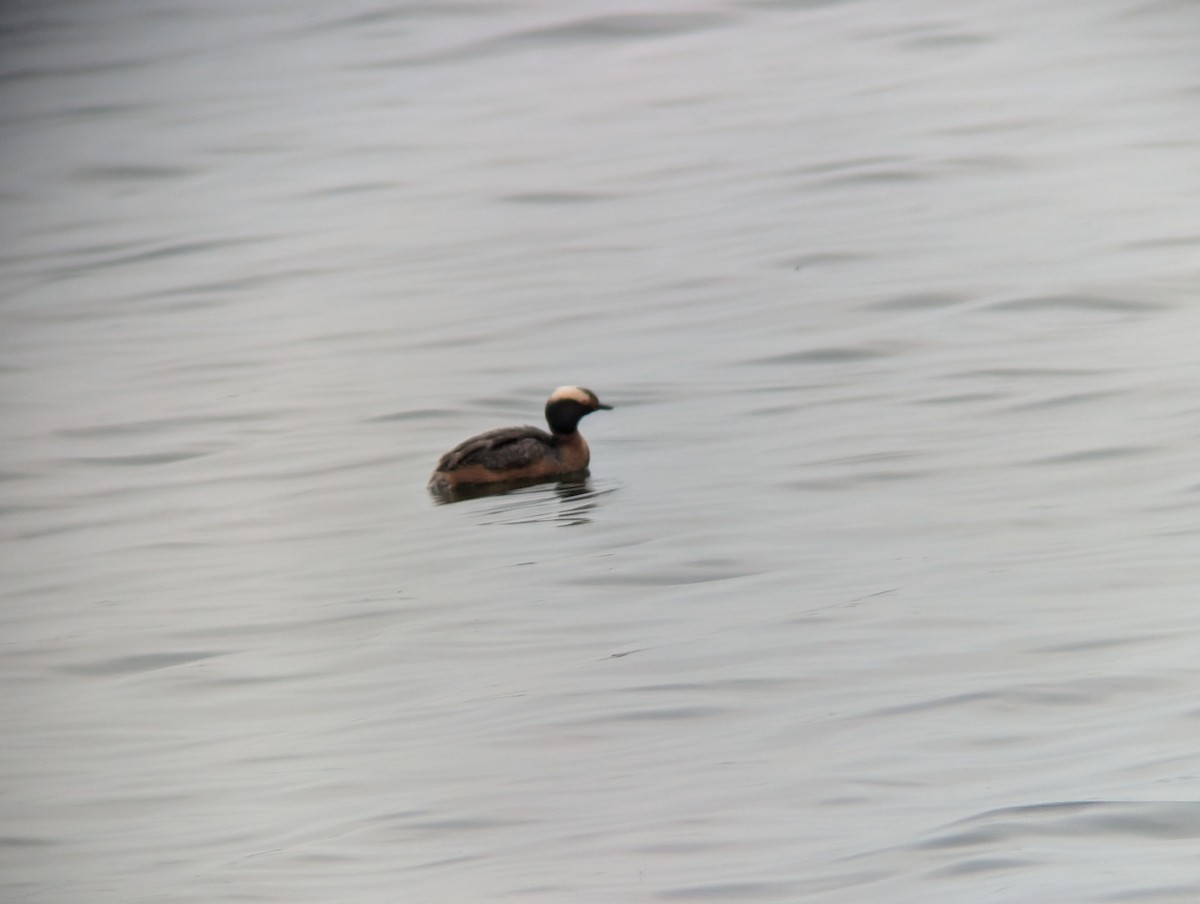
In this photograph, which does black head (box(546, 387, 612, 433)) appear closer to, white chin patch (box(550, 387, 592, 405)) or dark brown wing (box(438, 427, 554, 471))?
white chin patch (box(550, 387, 592, 405))

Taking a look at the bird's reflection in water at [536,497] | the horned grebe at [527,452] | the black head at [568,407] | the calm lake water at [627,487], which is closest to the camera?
the calm lake water at [627,487]

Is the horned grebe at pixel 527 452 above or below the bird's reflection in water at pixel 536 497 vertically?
above

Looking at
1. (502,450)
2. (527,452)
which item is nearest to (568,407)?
(527,452)

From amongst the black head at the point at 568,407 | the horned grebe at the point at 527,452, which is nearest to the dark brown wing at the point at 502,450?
the horned grebe at the point at 527,452

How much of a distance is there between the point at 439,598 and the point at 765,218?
8.08 m

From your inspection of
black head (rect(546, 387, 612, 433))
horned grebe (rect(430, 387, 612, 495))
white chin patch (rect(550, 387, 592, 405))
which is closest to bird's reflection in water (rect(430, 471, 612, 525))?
horned grebe (rect(430, 387, 612, 495))

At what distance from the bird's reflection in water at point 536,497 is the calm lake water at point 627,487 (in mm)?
77

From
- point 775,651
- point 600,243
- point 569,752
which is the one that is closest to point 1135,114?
point 600,243

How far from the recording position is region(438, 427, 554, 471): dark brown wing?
9.87m

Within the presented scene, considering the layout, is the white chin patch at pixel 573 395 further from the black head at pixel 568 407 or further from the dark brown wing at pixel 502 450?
the dark brown wing at pixel 502 450

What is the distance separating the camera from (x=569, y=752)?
226 inches

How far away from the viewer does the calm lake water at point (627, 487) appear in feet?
17.0

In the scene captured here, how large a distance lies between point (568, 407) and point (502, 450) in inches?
22.3

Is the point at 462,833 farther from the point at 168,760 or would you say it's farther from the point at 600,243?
the point at 600,243
